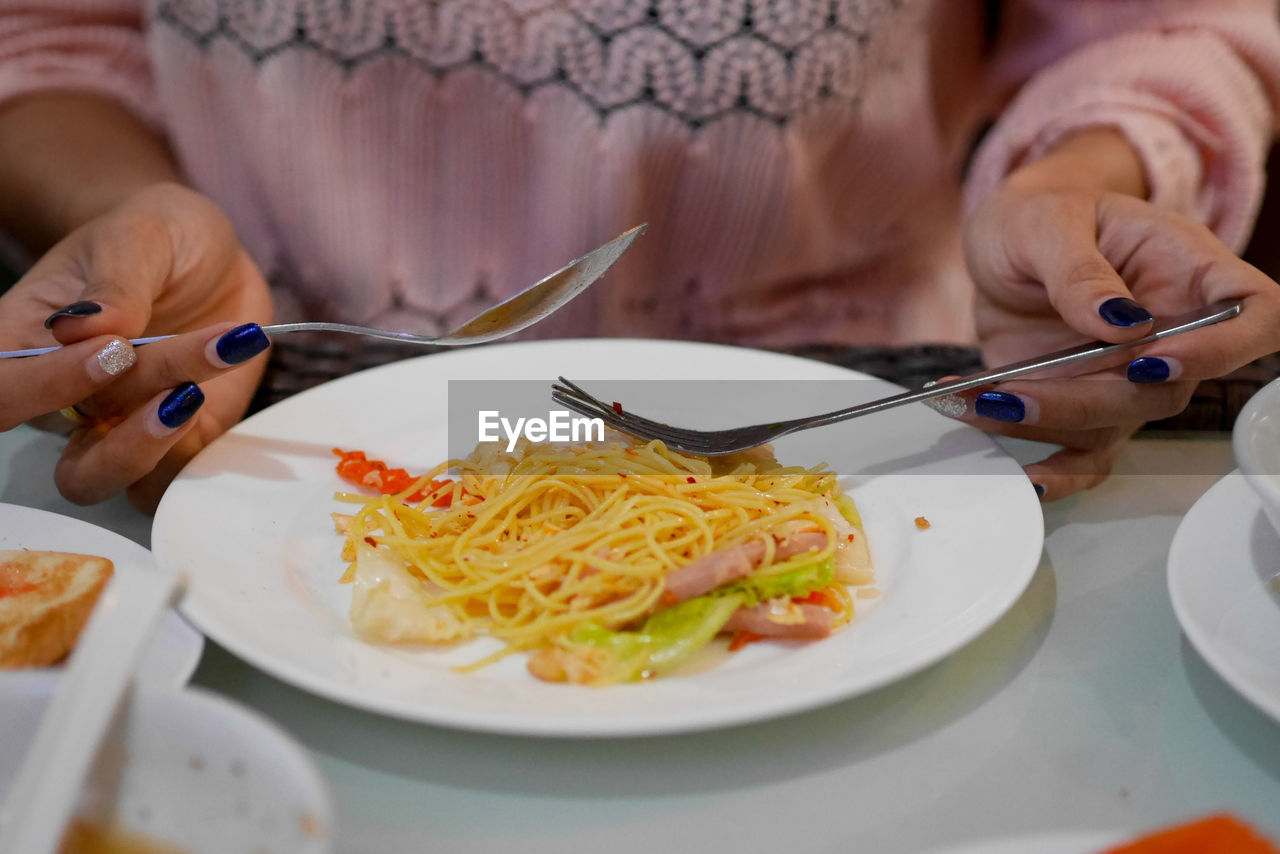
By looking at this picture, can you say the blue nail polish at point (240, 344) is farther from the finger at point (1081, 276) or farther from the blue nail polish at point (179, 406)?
the finger at point (1081, 276)

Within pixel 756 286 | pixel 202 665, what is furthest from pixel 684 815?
pixel 756 286

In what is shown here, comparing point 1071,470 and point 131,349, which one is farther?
point 1071,470

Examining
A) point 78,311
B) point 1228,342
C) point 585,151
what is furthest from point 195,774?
point 585,151

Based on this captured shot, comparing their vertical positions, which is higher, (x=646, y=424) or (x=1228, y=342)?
(x=1228, y=342)

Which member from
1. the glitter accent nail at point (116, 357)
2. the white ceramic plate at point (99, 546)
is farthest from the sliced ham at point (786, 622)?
the glitter accent nail at point (116, 357)

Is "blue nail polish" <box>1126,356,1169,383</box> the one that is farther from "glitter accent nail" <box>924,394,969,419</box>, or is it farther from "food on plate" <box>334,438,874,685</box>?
"food on plate" <box>334,438,874,685</box>

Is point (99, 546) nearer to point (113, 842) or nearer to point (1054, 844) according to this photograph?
point (113, 842)
